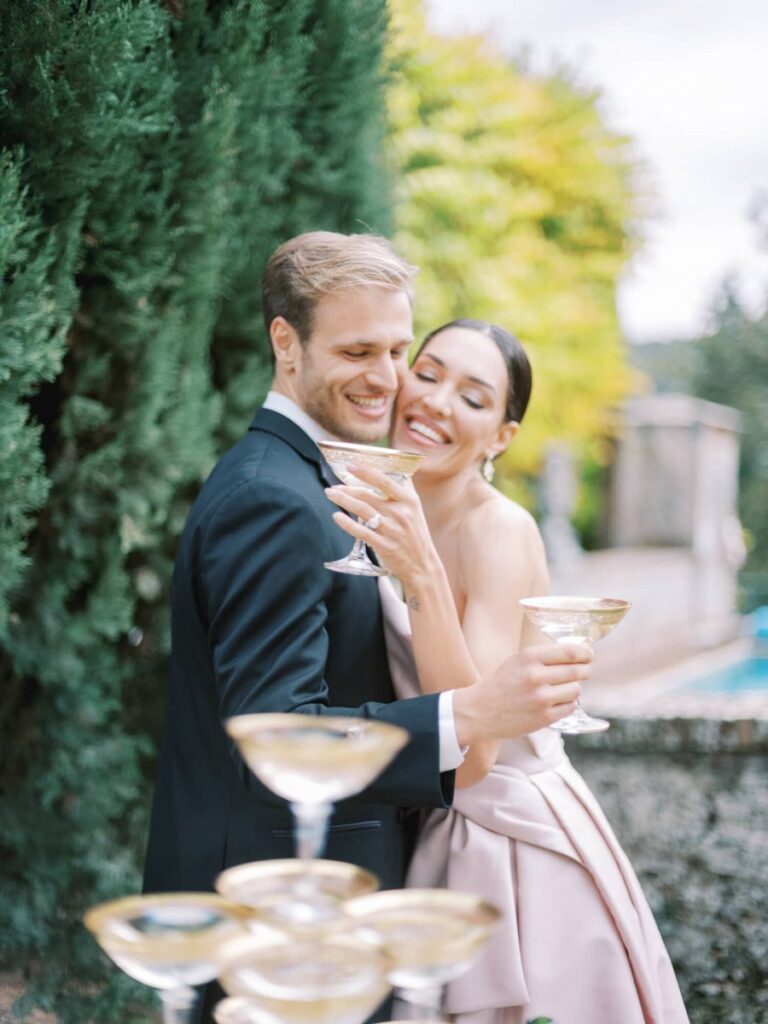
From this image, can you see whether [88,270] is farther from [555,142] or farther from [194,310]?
[555,142]

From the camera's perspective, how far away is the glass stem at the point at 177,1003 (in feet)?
4.85

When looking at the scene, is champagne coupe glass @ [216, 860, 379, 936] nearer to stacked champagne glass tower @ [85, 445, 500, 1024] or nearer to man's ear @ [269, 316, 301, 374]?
stacked champagne glass tower @ [85, 445, 500, 1024]

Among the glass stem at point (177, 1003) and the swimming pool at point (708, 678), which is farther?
the swimming pool at point (708, 678)

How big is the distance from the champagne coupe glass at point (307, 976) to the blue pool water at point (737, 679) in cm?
1697

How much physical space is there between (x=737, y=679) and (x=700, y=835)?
16222 millimetres

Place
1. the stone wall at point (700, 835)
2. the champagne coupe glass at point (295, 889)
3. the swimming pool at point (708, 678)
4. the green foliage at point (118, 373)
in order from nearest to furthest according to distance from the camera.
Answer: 1. the champagne coupe glass at point (295, 889)
2. the green foliage at point (118, 373)
3. the stone wall at point (700, 835)
4. the swimming pool at point (708, 678)

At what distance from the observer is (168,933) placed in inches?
53.1

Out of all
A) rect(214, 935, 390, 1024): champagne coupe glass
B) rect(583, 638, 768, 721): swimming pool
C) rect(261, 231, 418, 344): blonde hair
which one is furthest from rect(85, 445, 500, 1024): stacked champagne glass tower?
rect(583, 638, 768, 721): swimming pool

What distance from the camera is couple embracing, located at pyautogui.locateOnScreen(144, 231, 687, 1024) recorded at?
207cm

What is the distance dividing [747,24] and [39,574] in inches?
585

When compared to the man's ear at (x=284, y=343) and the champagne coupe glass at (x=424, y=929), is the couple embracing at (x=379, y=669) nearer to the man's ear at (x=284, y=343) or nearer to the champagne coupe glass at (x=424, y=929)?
the man's ear at (x=284, y=343)

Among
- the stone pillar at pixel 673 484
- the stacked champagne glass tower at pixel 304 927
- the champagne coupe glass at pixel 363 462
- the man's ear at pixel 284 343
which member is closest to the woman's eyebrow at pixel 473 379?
the man's ear at pixel 284 343

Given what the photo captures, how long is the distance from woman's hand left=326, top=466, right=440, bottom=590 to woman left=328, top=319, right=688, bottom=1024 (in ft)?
0.04

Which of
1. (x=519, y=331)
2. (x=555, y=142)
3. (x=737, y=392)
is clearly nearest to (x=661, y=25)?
(x=555, y=142)
